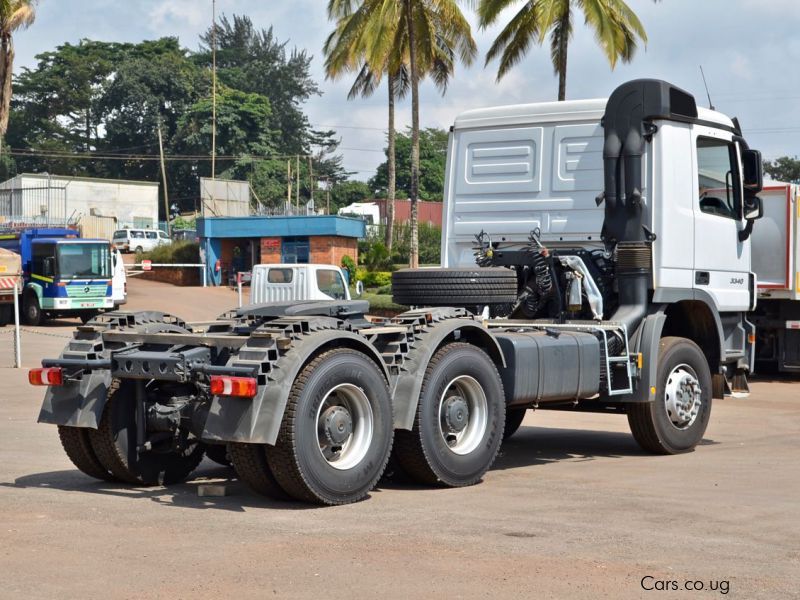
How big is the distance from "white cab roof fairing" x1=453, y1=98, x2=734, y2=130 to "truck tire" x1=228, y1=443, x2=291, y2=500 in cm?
505

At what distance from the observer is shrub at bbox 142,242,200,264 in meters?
53.0

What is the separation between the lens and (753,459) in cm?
1058

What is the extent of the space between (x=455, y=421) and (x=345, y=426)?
1.13 m

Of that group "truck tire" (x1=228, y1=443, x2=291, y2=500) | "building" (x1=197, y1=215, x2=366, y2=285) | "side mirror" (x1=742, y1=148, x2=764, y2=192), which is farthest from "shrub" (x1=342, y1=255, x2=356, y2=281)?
"truck tire" (x1=228, y1=443, x2=291, y2=500)

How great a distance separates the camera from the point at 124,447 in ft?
27.6

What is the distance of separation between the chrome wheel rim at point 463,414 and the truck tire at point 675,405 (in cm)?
222

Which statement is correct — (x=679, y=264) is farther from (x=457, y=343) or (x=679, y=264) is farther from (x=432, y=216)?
(x=432, y=216)

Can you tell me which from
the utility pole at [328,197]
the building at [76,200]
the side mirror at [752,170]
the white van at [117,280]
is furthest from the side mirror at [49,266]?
the utility pole at [328,197]

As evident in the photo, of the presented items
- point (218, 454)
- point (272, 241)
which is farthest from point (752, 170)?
point (272, 241)

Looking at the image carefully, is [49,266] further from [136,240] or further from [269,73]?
[269,73]

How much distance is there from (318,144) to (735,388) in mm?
94142

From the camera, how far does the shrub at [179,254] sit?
53000 mm

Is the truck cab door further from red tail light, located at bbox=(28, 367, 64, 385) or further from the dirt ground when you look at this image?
red tail light, located at bbox=(28, 367, 64, 385)

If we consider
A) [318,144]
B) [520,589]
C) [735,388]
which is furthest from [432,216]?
[520,589]
